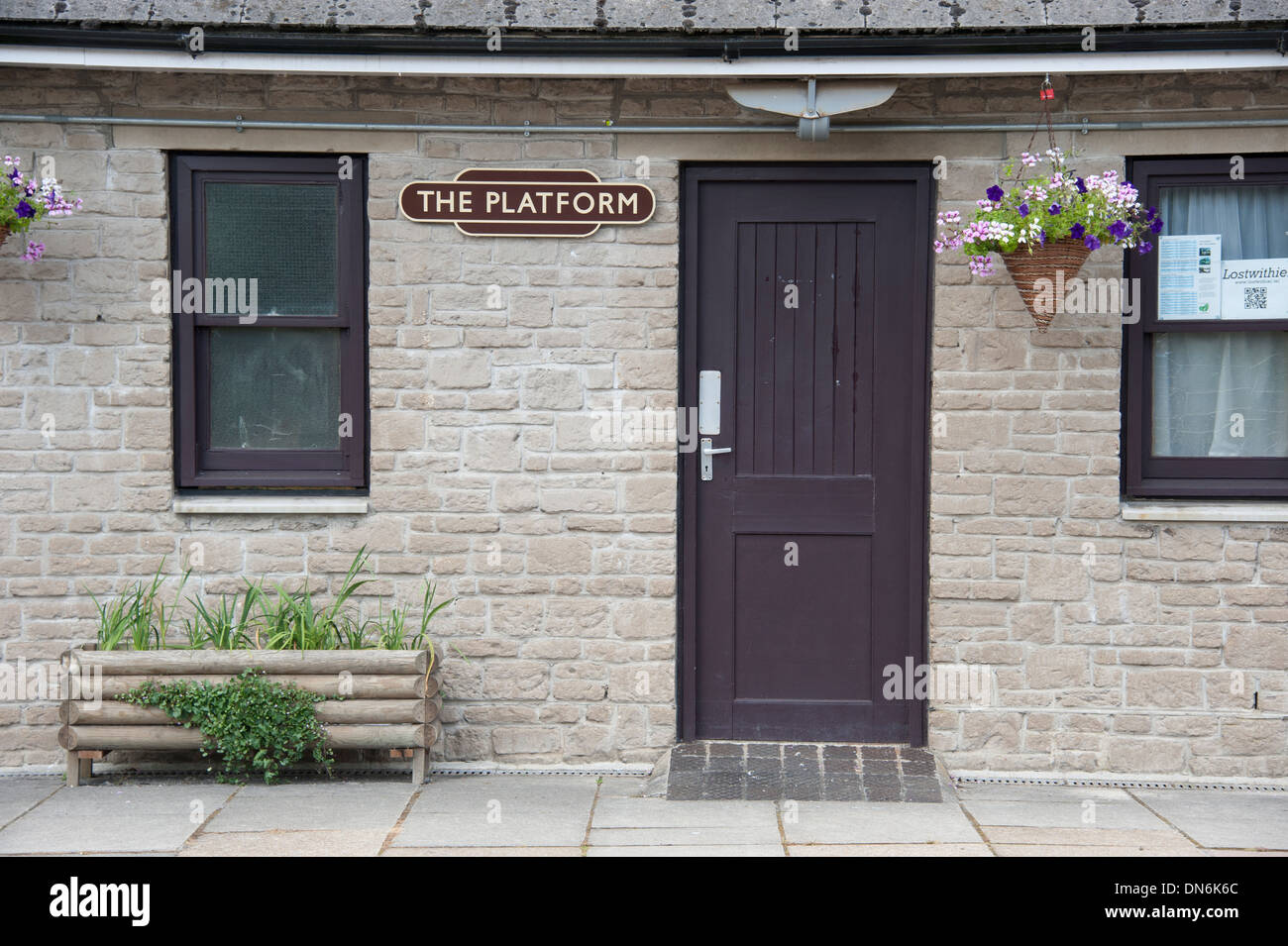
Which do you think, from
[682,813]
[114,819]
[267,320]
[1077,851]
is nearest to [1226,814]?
[1077,851]

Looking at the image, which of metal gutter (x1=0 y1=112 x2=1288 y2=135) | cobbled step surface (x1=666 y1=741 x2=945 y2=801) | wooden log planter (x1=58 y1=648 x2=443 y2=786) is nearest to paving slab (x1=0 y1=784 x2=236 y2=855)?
wooden log planter (x1=58 y1=648 x2=443 y2=786)

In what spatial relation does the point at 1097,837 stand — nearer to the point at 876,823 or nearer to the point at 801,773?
the point at 876,823

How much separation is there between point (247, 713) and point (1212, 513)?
444cm

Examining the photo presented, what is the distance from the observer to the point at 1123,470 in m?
6.10

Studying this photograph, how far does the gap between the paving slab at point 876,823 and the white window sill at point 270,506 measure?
2.46 meters

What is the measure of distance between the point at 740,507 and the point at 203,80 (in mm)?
3214

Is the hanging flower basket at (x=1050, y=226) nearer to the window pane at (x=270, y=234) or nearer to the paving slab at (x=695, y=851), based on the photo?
the paving slab at (x=695, y=851)

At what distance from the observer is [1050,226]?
5.42 meters

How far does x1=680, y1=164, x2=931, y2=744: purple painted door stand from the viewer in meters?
6.16

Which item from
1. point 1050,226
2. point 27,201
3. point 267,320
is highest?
point 27,201

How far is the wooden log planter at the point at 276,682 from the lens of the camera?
5.66 meters

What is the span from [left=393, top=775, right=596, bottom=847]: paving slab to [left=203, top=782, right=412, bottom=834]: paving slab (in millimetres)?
121

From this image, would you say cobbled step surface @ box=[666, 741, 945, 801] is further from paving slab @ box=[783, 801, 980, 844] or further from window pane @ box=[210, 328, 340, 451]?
window pane @ box=[210, 328, 340, 451]

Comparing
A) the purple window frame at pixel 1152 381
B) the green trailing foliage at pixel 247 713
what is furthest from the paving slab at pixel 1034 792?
the green trailing foliage at pixel 247 713
